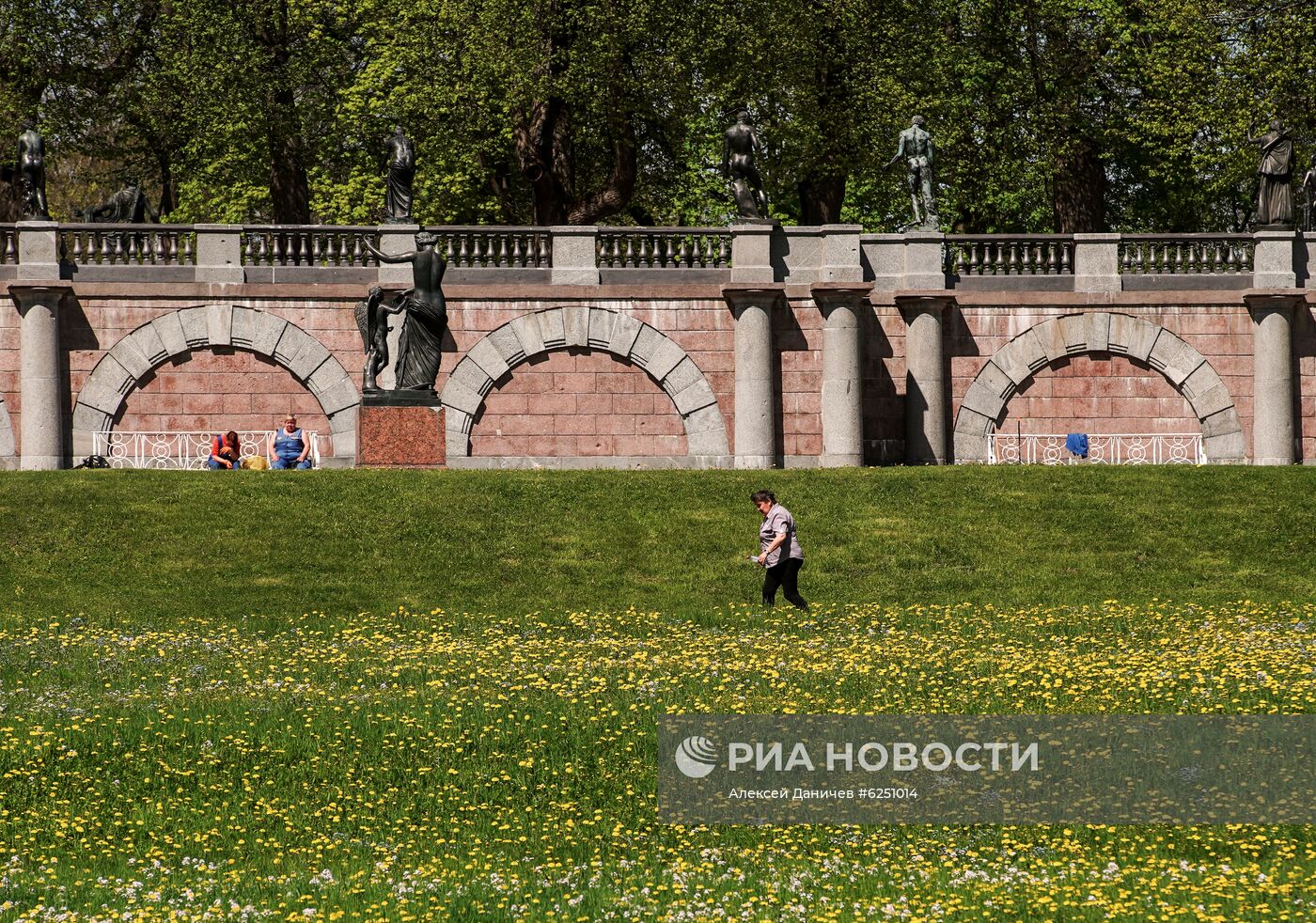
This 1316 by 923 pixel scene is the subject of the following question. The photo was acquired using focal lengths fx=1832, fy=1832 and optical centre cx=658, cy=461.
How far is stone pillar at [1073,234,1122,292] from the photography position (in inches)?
1406

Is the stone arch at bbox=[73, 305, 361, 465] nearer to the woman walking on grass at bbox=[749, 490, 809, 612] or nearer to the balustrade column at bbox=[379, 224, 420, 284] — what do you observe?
the balustrade column at bbox=[379, 224, 420, 284]

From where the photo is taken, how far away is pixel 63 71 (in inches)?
1752

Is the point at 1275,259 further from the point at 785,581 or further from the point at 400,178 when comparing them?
the point at 785,581

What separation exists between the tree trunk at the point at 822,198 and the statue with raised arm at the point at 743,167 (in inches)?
419

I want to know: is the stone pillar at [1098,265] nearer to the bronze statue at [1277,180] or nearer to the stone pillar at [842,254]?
A: the bronze statue at [1277,180]

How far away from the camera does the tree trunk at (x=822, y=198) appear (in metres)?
46.2

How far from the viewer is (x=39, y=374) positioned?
33.8m

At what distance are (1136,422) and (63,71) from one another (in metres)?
26.8

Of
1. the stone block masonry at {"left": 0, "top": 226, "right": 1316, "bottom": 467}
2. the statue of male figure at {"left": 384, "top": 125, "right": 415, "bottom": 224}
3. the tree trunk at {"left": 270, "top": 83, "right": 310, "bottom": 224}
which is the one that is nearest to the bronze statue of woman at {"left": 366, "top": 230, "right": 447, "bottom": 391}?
the stone block masonry at {"left": 0, "top": 226, "right": 1316, "bottom": 467}

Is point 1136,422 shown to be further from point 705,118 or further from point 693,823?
point 693,823

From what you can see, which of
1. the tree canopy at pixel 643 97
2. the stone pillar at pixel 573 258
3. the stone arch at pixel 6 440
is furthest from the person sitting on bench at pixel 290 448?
the tree canopy at pixel 643 97

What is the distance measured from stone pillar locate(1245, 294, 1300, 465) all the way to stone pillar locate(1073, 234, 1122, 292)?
2.59 metres

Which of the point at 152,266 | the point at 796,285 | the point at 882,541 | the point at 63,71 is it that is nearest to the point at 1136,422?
the point at 796,285

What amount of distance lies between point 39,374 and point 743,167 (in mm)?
13690
